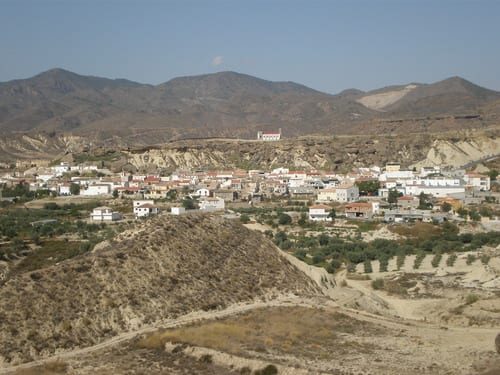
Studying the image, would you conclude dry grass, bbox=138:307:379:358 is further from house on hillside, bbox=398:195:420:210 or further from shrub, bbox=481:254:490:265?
house on hillside, bbox=398:195:420:210

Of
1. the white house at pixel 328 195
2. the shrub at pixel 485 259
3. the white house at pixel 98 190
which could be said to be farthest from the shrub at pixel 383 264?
the white house at pixel 98 190

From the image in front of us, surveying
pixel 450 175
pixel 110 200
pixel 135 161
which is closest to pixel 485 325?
pixel 110 200

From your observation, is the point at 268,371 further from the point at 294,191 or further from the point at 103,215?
the point at 294,191

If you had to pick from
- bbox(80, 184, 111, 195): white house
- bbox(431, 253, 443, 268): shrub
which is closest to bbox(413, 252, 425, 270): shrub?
bbox(431, 253, 443, 268): shrub

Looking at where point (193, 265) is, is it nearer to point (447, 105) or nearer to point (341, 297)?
point (341, 297)

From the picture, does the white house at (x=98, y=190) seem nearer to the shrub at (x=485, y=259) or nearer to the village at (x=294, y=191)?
the village at (x=294, y=191)

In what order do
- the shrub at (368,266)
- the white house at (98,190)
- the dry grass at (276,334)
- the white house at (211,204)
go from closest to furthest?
the dry grass at (276,334), the shrub at (368,266), the white house at (211,204), the white house at (98,190)

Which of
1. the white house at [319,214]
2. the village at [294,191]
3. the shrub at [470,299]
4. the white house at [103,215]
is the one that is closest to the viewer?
the shrub at [470,299]
